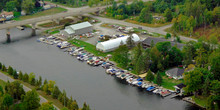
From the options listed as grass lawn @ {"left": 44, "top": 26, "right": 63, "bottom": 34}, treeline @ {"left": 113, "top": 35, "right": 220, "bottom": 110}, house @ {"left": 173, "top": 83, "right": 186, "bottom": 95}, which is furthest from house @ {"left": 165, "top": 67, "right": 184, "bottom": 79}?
grass lawn @ {"left": 44, "top": 26, "right": 63, "bottom": 34}

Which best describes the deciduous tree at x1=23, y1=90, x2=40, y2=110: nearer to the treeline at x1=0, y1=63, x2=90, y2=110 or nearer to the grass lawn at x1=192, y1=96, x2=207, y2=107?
the treeline at x1=0, y1=63, x2=90, y2=110

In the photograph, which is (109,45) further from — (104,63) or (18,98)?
(18,98)

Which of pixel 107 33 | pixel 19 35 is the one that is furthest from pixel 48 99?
pixel 19 35

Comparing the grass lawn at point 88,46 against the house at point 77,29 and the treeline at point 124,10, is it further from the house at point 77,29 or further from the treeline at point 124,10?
the treeline at point 124,10

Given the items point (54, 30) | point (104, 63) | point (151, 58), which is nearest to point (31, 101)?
point (104, 63)

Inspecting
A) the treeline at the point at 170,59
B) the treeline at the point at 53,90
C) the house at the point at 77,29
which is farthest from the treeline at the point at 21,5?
the treeline at the point at 170,59
